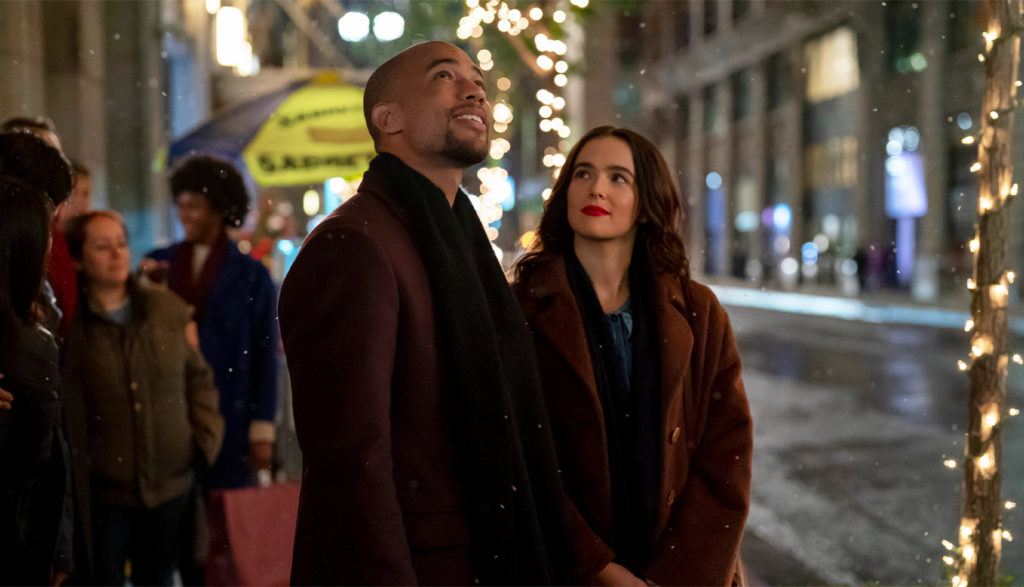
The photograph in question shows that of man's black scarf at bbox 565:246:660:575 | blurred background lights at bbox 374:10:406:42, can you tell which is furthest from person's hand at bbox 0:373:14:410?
blurred background lights at bbox 374:10:406:42

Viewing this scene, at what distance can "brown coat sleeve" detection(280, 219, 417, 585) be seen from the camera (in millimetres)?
1747

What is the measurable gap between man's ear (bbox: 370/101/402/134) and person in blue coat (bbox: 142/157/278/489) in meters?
2.37

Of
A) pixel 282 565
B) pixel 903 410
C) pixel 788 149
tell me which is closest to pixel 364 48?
pixel 903 410

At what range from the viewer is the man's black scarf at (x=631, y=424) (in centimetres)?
245

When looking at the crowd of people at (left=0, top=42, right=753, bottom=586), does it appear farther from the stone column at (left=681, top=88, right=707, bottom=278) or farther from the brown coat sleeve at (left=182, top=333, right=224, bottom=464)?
the stone column at (left=681, top=88, right=707, bottom=278)

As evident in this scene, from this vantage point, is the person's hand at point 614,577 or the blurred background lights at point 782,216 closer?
the person's hand at point 614,577

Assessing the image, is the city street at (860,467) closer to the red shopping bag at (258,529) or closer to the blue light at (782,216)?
the red shopping bag at (258,529)

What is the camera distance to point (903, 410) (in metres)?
9.67

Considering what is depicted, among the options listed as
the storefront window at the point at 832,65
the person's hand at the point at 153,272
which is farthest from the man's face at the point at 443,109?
the storefront window at the point at 832,65

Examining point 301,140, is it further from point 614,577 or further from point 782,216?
point 782,216

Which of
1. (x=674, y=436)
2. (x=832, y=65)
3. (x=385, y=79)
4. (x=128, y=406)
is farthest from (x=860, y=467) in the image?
(x=832, y=65)

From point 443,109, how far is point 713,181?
4608 centimetres

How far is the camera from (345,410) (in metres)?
1.77

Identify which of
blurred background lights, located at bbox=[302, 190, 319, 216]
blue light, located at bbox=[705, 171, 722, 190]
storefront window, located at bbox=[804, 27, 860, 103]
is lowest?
blurred background lights, located at bbox=[302, 190, 319, 216]
